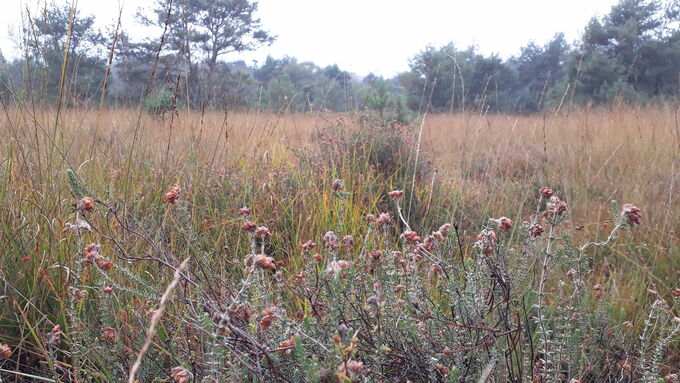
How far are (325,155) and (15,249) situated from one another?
7.56ft

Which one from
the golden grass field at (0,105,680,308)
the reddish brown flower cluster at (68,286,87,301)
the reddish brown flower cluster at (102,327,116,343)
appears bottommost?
the reddish brown flower cluster at (102,327,116,343)

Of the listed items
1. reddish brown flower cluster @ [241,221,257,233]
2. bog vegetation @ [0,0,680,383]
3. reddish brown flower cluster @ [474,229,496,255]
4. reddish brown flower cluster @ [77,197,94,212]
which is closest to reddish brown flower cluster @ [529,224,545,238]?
bog vegetation @ [0,0,680,383]

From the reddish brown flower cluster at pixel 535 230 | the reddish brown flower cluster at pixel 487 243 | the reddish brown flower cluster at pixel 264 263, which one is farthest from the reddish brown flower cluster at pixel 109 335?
the reddish brown flower cluster at pixel 535 230

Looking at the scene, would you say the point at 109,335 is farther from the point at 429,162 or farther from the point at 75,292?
the point at 429,162

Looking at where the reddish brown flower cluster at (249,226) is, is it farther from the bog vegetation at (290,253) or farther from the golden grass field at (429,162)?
the golden grass field at (429,162)

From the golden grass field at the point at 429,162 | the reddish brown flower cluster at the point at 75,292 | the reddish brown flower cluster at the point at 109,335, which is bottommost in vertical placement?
the reddish brown flower cluster at the point at 109,335

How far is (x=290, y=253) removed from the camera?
88.2 inches

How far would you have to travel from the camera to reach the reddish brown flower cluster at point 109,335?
1.12 m

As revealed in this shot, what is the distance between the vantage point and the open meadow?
1.05 meters

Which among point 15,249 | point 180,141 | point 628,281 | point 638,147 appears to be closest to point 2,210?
point 15,249

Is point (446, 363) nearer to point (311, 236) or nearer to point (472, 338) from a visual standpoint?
point (472, 338)

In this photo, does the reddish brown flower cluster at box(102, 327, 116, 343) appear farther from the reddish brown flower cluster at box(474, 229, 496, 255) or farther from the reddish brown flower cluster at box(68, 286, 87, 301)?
the reddish brown flower cluster at box(474, 229, 496, 255)

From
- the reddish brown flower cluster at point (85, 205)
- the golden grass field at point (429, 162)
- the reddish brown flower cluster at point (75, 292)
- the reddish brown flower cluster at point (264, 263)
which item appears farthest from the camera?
the golden grass field at point (429, 162)

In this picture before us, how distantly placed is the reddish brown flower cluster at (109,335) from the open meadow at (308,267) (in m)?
0.02
